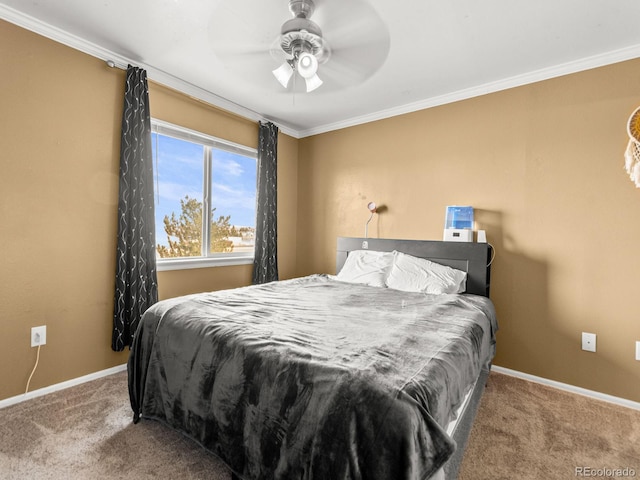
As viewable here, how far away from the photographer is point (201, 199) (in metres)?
3.26

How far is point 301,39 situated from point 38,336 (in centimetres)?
261

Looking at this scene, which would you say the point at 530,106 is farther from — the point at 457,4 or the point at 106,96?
the point at 106,96

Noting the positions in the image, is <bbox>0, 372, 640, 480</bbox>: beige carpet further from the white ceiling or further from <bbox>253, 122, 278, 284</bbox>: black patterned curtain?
the white ceiling

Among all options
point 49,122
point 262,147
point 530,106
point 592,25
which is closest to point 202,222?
point 262,147

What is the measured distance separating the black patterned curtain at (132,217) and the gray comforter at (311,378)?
0.80m

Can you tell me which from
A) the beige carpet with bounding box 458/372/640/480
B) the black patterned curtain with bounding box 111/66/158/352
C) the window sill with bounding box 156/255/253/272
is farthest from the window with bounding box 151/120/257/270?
the beige carpet with bounding box 458/372/640/480

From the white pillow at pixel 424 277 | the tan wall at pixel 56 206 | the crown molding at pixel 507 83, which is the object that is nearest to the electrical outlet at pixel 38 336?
the tan wall at pixel 56 206

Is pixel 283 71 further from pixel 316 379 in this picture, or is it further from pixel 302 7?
pixel 316 379

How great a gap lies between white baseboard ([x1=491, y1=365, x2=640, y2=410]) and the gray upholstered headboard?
2.30ft

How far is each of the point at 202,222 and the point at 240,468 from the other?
7.92 ft

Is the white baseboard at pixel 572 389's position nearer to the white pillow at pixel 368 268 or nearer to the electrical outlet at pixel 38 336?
the white pillow at pixel 368 268

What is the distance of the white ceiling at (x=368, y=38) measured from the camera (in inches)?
74.2

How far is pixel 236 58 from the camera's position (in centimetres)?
234

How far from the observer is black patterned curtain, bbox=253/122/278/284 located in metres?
3.61
